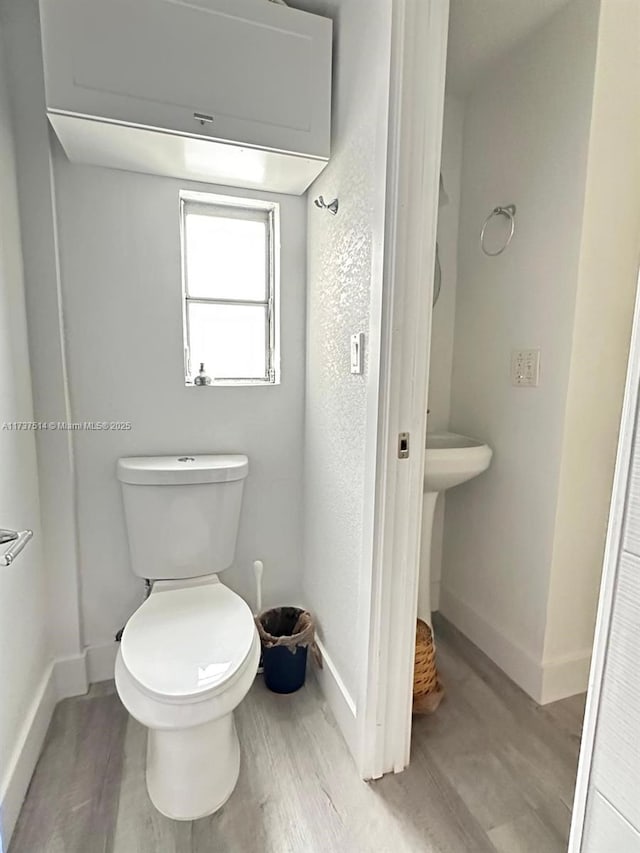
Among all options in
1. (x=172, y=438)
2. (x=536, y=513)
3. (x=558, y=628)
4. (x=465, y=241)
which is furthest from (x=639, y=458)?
(x=465, y=241)

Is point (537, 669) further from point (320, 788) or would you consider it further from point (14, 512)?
point (14, 512)

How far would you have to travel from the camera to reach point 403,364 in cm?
106

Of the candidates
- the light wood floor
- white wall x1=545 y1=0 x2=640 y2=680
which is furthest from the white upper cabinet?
the light wood floor

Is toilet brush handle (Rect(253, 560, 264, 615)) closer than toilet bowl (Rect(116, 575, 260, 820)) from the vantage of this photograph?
No

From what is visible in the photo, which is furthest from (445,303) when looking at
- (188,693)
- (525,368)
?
(188,693)

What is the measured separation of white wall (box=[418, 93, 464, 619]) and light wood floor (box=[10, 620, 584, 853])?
606 millimetres

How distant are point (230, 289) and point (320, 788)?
1.63 meters

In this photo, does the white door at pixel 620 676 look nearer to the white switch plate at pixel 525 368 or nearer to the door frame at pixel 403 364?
the door frame at pixel 403 364

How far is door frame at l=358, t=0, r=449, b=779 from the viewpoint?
972 mm

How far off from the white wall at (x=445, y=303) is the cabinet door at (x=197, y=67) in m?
0.75

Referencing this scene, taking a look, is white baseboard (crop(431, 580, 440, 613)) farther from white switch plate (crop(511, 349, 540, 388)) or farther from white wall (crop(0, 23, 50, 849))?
white wall (crop(0, 23, 50, 849))

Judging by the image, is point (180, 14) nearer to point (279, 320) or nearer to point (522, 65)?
point (279, 320)

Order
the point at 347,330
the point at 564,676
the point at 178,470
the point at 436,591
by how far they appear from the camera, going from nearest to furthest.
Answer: the point at 347,330 → the point at 178,470 → the point at 564,676 → the point at 436,591

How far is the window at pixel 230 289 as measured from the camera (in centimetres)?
162
